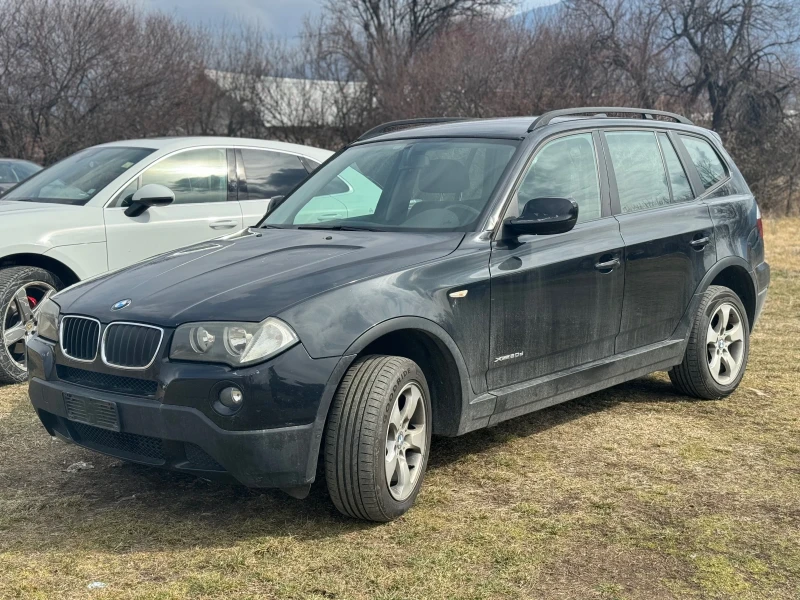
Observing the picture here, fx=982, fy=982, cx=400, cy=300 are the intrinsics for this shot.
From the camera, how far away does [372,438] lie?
3902mm

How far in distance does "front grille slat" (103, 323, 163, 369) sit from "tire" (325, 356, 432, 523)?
0.76 meters

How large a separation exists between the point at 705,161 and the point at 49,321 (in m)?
4.15

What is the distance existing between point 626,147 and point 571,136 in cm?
50

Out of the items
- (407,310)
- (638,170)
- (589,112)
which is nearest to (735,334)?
(638,170)

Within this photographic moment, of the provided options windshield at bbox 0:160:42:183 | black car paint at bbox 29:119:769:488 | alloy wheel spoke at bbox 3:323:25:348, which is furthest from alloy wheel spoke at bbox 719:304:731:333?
windshield at bbox 0:160:42:183

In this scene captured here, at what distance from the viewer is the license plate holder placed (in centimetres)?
398

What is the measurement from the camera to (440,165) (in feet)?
16.8

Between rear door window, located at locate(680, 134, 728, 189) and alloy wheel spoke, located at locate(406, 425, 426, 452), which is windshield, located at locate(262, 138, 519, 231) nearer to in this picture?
alloy wheel spoke, located at locate(406, 425, 426, 452)

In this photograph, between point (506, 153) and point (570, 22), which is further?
point (570, 22)

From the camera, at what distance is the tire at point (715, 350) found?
235 inches

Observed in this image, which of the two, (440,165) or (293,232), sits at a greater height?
(440,165)

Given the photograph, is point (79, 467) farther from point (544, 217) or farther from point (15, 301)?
point (544, 217)

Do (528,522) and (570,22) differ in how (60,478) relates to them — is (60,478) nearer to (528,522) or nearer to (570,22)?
(528,522)

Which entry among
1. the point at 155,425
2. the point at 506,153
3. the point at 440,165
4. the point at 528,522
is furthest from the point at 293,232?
the point at 528,522
